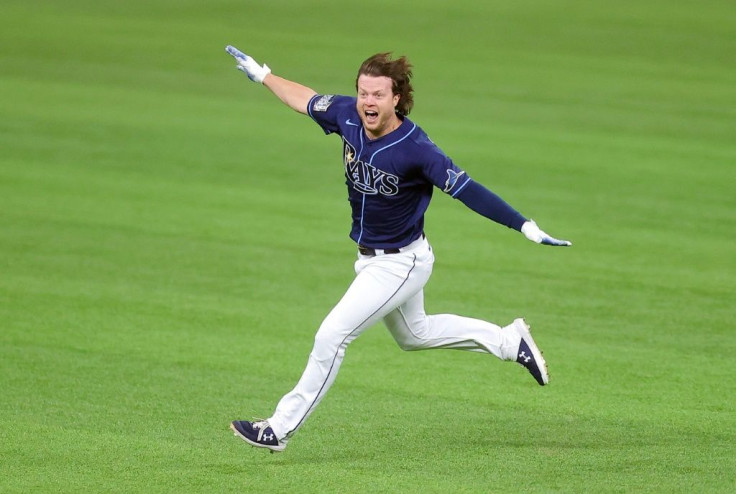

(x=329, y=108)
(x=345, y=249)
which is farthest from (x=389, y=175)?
(x=345, y=249)

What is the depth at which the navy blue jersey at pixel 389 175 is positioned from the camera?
6199 millimetres

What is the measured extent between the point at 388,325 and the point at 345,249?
4.57m

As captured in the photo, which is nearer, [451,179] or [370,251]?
[451,179]

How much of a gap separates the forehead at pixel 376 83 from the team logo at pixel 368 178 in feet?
1.19

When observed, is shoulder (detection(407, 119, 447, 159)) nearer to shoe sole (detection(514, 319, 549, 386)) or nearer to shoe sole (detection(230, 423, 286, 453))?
shoe sole (detection(514, 319, 549, 386))

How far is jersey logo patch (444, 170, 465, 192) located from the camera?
6098mm

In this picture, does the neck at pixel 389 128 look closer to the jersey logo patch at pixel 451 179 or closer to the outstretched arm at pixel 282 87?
the jersey logo patch at pixel 451 179

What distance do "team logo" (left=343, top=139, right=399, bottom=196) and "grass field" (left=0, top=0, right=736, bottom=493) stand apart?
1.51 metres

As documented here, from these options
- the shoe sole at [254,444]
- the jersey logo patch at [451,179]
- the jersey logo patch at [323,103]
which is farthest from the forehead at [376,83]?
the shoe sole at [254,444]

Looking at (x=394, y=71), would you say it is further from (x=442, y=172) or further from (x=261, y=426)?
(x=261, y=426)

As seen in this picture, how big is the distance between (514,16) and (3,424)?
15.8 metres

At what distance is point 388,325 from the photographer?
22.6 feet

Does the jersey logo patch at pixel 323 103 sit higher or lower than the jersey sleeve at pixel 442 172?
higher

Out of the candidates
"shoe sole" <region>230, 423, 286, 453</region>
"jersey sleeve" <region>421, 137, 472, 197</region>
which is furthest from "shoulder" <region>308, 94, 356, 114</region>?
"shoe sole" <region>230, 423, 286, 453</region>
